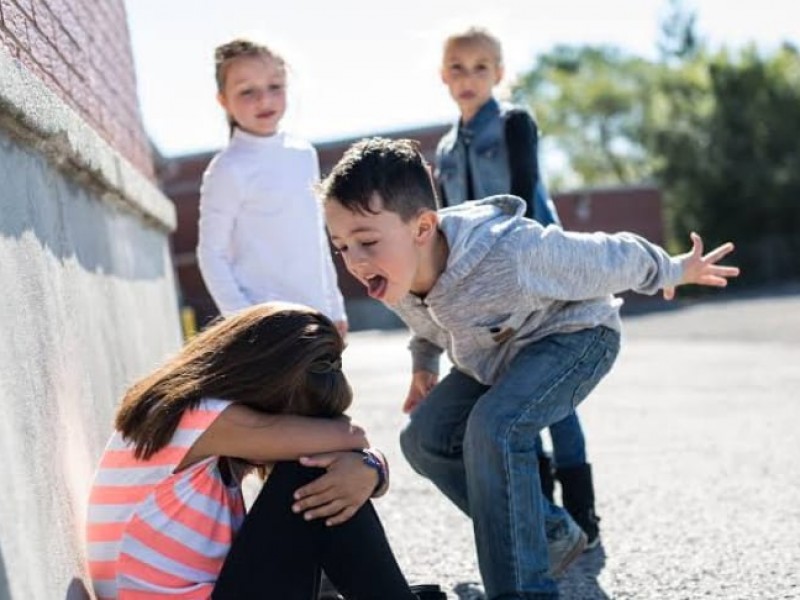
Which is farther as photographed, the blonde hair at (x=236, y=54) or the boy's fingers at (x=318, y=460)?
the blonde hair at (x=236, y=54)

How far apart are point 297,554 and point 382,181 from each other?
103 cm

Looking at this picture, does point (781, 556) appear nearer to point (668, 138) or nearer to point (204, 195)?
point (204, 195)

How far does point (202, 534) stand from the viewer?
295 centimetres

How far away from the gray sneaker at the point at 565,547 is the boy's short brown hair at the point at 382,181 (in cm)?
104

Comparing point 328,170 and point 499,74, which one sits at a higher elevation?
point 328,170

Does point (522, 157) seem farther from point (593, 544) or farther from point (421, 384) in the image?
point (593, 544)

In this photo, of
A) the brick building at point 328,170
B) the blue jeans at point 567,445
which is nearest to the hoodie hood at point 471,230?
the blue jeans at point 567,445

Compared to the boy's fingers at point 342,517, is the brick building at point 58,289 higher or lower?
higher

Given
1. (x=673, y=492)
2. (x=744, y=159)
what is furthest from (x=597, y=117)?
(x=673, y=492)

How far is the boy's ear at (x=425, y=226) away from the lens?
343 cm

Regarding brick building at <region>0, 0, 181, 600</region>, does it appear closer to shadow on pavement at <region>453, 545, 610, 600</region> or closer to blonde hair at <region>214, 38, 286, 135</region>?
blonde hair at <region>214, 38, 286, 135</region>

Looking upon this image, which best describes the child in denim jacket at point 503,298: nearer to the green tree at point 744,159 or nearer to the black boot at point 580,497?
the black boot at point 580,497

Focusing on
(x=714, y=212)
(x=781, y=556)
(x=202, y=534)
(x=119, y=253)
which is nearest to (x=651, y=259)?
(x=781, y=556)

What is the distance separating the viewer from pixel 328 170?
30.5 m
